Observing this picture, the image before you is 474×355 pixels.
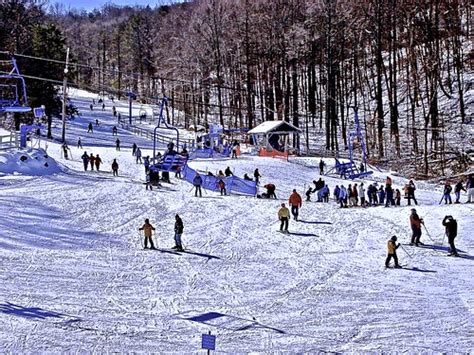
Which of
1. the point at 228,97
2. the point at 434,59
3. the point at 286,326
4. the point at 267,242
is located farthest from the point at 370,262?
the point at 228,97

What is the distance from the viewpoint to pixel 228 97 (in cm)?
8075

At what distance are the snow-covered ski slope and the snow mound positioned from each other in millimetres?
4370

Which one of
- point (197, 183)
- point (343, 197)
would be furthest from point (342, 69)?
point (343, 197)

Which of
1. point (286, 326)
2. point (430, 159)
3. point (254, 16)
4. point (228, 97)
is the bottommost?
point (286, 326)

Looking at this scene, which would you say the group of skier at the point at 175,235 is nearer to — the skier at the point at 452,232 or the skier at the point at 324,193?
the skier at the point at 452,232

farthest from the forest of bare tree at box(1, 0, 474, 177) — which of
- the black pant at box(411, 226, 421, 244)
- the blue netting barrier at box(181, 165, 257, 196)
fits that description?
the black pant at box(411, 226, 421, 244)

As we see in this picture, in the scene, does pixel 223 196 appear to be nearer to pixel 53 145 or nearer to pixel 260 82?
pixel 53 145

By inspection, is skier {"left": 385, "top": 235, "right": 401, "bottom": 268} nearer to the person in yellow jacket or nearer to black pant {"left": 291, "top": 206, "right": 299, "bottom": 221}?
the person in yellow jacket

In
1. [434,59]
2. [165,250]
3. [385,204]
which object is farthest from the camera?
[434,59]

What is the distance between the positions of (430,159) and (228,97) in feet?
122

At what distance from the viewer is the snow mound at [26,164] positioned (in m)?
38.3

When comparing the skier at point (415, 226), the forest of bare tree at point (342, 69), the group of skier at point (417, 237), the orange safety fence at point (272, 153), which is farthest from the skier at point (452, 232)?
the orange safety fence at point (272, 153)

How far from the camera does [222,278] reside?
797 inches

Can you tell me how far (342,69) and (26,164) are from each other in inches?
1397
